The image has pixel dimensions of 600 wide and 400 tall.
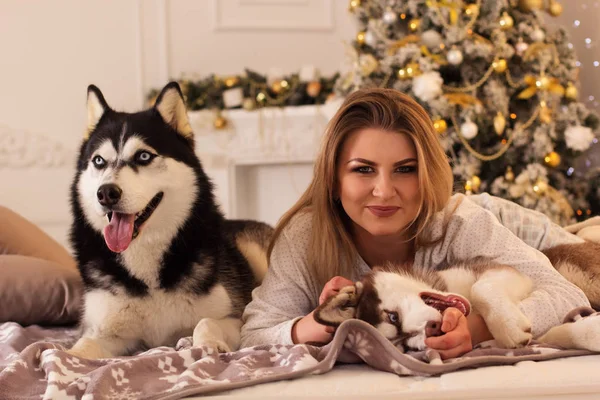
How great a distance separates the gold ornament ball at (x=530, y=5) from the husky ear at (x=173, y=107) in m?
2.50

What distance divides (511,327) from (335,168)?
27.8 inches

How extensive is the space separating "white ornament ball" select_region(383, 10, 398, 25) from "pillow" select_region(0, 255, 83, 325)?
7.44ft

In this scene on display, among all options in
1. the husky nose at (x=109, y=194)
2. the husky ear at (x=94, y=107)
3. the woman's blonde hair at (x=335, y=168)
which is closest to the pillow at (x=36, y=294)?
A: the husky ear at (x=94, y=107)

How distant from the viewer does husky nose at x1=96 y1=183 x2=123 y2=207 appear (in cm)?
174

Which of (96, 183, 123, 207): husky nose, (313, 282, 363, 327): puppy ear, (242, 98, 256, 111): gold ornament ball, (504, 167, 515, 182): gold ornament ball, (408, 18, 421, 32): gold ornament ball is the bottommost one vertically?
(313, 282, 363, 327): puppy ear

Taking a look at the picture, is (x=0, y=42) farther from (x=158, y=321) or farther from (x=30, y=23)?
(x=158, y=321)

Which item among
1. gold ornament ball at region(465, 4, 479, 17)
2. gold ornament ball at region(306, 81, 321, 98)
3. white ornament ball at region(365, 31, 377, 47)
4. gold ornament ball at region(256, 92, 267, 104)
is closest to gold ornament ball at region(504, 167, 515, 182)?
gold ornament ball at region(465, 4, 479, 17)

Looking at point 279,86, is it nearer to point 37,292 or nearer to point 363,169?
point 37,292

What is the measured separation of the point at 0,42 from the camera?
15.3 ft

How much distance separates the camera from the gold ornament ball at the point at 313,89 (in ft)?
14.7

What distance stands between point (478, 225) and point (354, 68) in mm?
2015

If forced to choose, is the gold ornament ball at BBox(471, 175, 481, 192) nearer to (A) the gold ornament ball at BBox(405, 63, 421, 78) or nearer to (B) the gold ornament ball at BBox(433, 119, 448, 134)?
(B) the gold ornament ball at BBox(433, 119, 448, 134)

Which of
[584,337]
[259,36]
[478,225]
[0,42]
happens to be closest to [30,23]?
[0,42]

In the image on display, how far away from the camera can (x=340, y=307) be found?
1.52 metres
